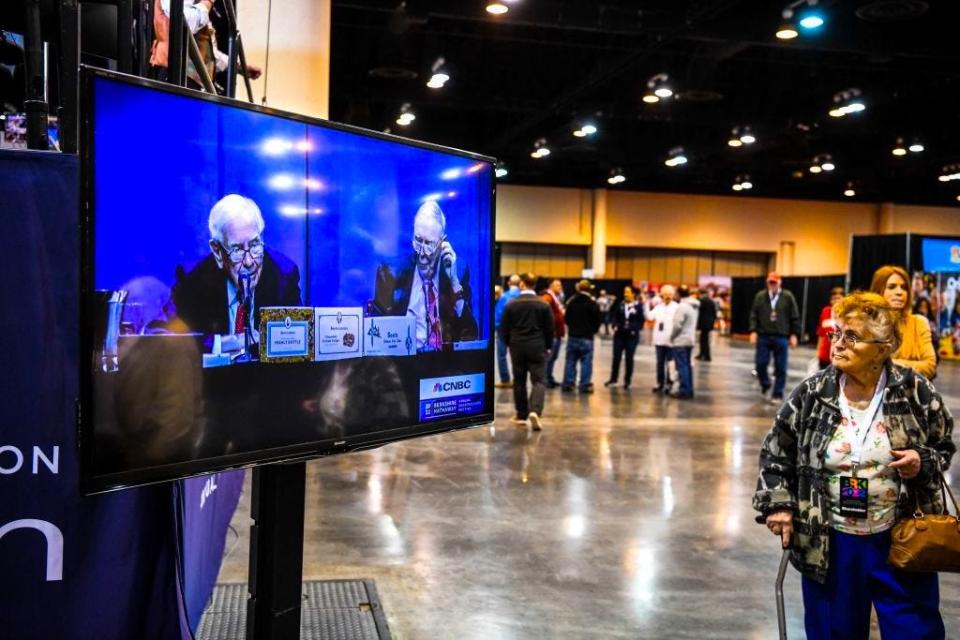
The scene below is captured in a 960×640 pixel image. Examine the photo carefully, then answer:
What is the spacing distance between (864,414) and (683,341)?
9330 mm

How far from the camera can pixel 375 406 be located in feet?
6.93

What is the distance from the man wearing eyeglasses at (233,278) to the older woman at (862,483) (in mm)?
1973

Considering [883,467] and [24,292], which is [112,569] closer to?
[24,292]

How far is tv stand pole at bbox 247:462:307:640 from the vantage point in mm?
2119

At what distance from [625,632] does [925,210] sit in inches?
1423

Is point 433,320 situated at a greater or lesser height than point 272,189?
lesser

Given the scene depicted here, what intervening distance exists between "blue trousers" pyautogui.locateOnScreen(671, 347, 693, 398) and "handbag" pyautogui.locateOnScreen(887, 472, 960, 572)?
956cm

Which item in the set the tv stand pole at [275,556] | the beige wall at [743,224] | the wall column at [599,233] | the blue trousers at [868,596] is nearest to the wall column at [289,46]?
the tv stand pole at [275,556]

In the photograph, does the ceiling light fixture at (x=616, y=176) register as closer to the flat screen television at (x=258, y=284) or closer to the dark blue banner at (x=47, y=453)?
the flat screen television at (x=258, y=284)

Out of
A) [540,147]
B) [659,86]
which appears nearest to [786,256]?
[540,147]

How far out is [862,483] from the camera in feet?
9.31

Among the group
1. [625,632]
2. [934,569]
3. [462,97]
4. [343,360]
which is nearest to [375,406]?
[343,360]

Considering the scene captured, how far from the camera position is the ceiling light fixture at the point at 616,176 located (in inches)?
1118

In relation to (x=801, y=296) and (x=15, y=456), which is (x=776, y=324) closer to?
(x=15, y=456)
